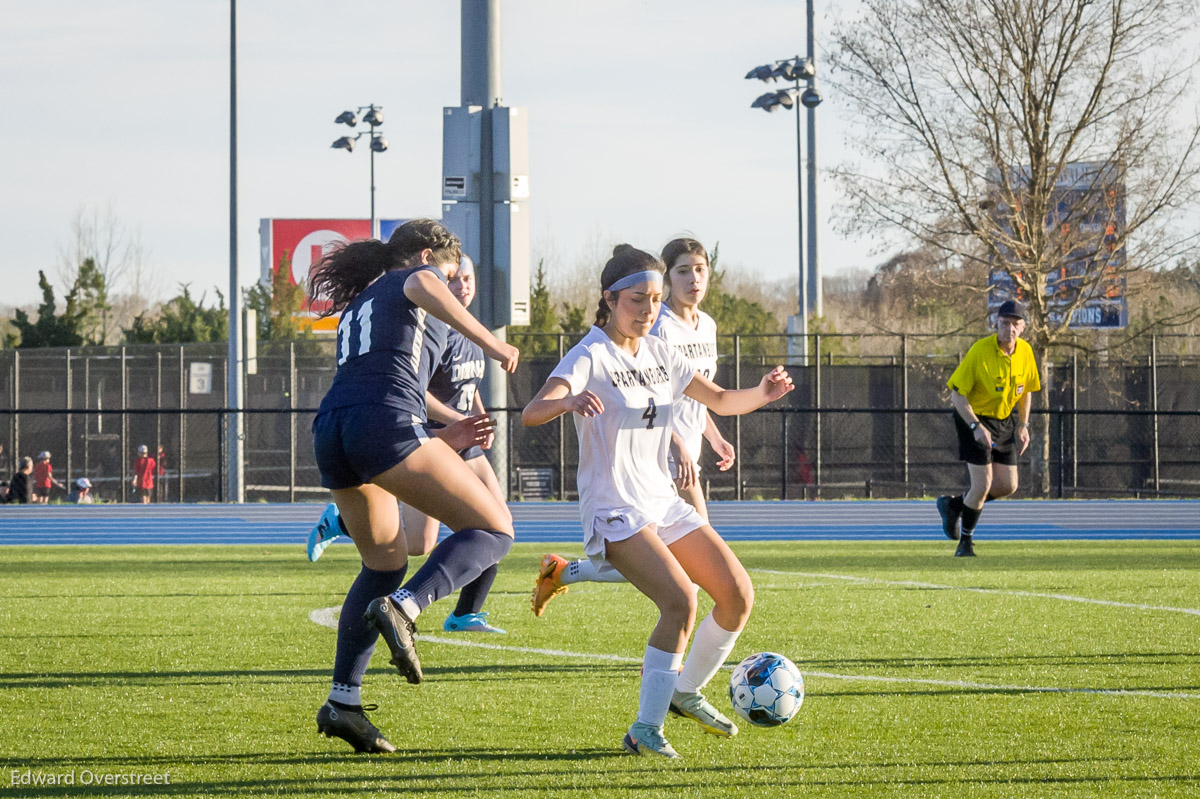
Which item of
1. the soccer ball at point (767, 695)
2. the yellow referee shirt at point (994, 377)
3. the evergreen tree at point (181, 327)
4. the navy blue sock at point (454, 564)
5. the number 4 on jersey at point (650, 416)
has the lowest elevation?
the soccer ball at point (767, 695)

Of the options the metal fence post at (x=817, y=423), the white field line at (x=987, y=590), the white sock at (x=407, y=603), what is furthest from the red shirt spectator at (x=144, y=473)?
the white sock at (x=407, y=603)

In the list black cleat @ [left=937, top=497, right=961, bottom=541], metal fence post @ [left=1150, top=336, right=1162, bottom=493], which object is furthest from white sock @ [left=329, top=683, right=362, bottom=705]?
metal fence post @ [left=1150, top=336, right=1162, bottom=493]

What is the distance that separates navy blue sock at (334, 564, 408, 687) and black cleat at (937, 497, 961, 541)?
8.45m

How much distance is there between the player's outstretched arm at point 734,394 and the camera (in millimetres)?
4898

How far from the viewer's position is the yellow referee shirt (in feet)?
36.3

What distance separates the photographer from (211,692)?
5.44 meters

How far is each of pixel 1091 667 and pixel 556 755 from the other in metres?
2.82

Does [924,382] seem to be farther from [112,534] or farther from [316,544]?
[316,544]

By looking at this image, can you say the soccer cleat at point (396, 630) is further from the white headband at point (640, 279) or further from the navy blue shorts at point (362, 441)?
the white headband at point (640, 279)

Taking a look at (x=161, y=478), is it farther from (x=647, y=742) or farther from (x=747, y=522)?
(x=647, y=742)

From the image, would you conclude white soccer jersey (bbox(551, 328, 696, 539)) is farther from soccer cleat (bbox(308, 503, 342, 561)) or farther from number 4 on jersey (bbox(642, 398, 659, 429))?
soccer cleat (bbox(308, 503, 342, 561))

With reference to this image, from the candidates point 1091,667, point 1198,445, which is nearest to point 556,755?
point 1091,667

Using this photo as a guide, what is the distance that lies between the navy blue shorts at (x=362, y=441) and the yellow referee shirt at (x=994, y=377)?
754 cm

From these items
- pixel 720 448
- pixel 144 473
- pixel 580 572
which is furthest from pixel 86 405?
pixel 580 572
